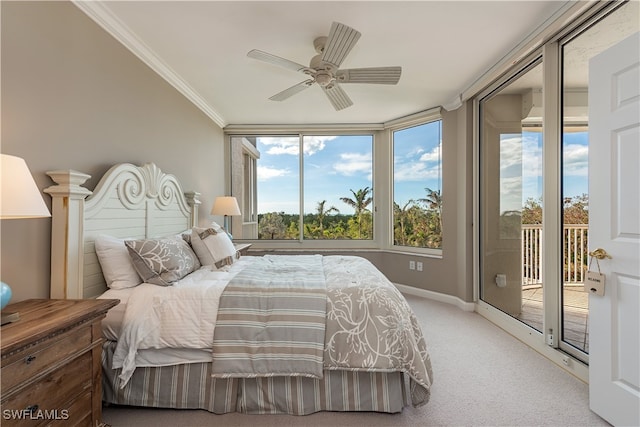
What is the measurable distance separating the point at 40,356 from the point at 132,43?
2.29 metres

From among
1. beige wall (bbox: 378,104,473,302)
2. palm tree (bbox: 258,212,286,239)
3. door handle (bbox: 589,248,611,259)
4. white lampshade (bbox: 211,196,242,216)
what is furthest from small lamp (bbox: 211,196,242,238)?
door handle (bbox: 589,248,611,259)

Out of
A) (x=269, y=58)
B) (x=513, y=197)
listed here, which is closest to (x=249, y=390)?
(x=269, y=58)

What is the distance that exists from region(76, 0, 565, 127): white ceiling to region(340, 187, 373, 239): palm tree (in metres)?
1.70

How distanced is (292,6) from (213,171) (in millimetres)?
2782

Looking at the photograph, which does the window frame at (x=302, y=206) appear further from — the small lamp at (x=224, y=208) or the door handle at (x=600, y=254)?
the door handle at (x=600, y=254)

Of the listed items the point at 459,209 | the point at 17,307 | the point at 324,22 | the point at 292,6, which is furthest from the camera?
the point at 459,209

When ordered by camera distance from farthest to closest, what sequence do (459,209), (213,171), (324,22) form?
(213,171) < (459,209) < (324,22)

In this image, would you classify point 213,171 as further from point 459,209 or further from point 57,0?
point 459,209

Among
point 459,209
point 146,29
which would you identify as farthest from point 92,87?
point 459,209

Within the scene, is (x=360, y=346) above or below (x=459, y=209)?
below

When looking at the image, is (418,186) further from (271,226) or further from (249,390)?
(249,390)

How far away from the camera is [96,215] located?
6.64 feet

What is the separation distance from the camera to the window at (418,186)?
163 inches

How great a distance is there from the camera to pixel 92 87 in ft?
6.77
